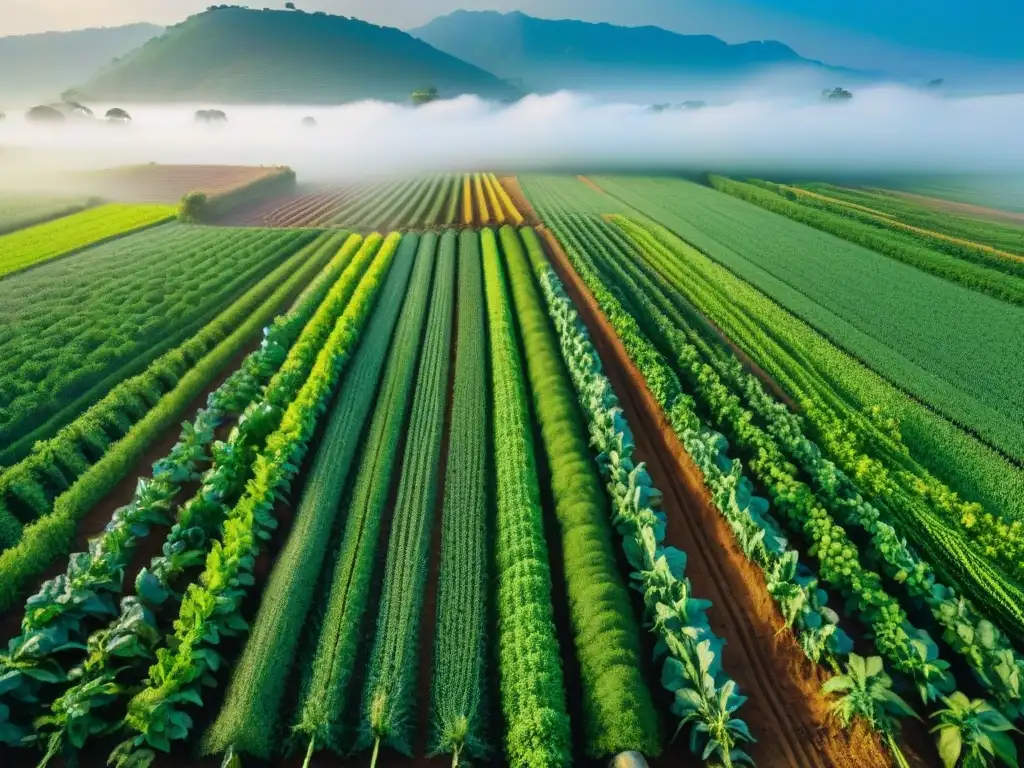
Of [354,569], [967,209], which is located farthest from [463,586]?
[967,209]

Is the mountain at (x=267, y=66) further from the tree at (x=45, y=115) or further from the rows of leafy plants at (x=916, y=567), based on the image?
the rows of leafy plants at (x=916, y=567)

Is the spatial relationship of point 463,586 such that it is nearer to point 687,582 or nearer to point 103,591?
point 687,582

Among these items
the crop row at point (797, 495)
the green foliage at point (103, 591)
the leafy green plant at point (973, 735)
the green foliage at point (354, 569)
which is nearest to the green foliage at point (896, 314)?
the crop row at point (797, 495)

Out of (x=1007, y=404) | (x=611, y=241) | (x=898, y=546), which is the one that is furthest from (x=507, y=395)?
(x=611, y=241)

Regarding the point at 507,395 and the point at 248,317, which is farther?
the point at 248,317

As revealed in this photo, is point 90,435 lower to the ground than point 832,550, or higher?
lower

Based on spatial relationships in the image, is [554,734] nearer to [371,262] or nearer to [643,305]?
[643,305]
